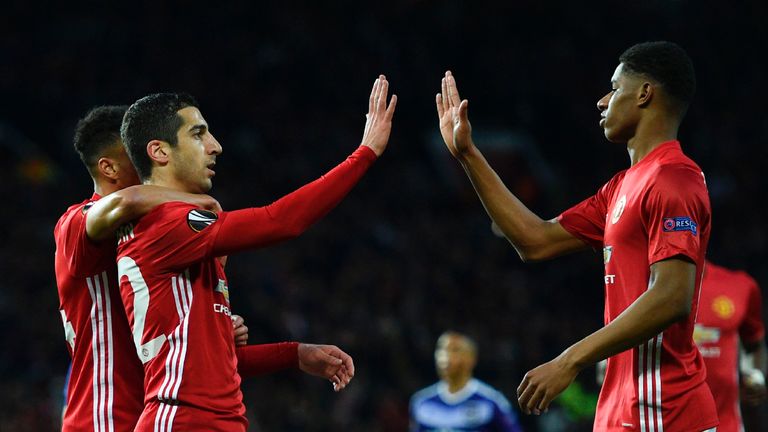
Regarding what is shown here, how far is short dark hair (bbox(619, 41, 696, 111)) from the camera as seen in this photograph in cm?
382

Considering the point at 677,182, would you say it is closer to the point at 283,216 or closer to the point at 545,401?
the point at 545,401

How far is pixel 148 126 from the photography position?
386 cm

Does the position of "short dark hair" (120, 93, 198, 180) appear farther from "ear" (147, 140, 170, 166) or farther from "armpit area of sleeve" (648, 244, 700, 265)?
"armpit area of sleeve" (648, 244, 700, 265)

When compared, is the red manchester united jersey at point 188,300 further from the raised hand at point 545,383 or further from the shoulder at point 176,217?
the raised hand at point 545,383

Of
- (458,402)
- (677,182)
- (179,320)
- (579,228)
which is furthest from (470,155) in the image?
(458,402)

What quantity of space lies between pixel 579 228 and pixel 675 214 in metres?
0.78

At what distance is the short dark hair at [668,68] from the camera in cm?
382

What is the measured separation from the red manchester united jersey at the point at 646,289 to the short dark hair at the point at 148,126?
170cm

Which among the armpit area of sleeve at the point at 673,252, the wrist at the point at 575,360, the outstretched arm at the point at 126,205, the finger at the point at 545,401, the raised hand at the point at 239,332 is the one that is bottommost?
the finger at the point at 545,401

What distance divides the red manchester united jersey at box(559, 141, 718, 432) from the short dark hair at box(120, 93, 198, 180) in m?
1.70

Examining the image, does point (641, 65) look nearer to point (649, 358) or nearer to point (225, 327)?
point (649, 358)

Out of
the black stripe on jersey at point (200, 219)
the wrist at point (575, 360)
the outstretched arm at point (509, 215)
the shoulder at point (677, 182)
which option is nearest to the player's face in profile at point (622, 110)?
the shoulder at point (677, 182)

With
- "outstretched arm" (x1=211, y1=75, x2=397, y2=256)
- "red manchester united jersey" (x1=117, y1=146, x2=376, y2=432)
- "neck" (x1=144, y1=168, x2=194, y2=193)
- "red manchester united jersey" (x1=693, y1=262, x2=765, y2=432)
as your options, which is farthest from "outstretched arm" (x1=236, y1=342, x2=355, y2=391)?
"red manchester united jersey" (x1=693, y1=262, x2=765, y2=432)

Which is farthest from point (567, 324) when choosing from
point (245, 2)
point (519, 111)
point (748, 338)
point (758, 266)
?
point (245, 2)
